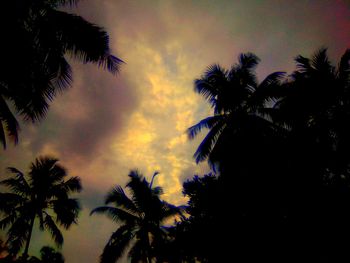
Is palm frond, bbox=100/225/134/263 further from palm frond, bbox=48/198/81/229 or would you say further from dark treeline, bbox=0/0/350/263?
palm frond, bbox=48/198/81/229

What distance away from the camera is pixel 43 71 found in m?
5.91

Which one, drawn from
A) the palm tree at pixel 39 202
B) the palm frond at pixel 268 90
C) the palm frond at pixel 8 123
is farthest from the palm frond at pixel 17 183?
the palm frond at pixel 268 90

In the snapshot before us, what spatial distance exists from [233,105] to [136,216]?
9.91 m

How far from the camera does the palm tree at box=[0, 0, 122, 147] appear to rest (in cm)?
511

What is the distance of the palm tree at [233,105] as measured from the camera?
35.2ft

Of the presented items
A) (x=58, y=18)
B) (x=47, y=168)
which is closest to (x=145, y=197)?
(x=47, y=168)

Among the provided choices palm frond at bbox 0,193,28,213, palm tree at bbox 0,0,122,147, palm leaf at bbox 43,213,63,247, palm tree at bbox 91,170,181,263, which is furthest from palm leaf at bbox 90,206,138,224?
palm tree at bbox 0,0,122,147

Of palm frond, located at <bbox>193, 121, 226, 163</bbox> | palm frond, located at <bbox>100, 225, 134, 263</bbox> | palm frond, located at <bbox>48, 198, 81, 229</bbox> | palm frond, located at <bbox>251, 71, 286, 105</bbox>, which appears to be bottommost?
palm frond, located at <bbox>100, 225, 134, 263</bbox>

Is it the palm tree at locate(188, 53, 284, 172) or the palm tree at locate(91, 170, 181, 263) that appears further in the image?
the palm tree at locate(91, 170, 181, 263)

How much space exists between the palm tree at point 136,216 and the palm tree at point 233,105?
17.3 feet

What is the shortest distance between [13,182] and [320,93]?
17184 millimetres

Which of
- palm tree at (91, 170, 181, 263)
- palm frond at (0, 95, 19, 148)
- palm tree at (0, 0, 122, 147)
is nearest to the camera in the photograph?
palm tree at (0, 0, 122, 147)

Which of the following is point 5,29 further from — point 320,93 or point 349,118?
point 349,118

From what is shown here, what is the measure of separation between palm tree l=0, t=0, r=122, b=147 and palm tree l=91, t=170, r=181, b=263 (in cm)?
941
